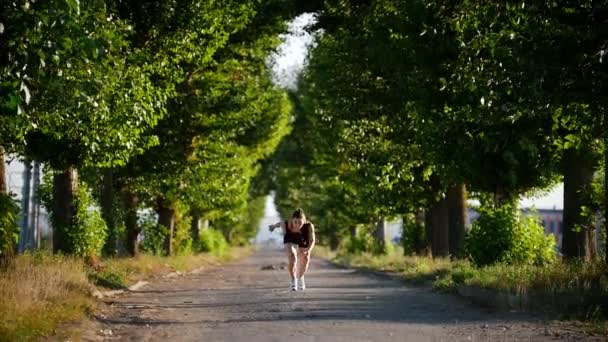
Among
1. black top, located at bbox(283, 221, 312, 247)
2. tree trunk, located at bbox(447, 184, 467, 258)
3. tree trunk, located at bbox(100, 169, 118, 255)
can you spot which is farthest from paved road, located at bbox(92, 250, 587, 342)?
tree trunk, located at bbox(100, 169, 118, 255)

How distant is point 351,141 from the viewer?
29703mm

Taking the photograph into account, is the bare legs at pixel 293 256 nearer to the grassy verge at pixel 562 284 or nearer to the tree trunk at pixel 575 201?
the grassy verge at pixel 562 284

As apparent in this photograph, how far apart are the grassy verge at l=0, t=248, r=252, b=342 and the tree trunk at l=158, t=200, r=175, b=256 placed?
55.6ft

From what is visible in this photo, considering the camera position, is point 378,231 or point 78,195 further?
point 378,231

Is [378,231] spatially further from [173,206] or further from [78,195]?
[78,195]

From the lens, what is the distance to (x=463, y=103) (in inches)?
A: 811

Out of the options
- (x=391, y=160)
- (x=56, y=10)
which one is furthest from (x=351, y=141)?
(x=56, y=10)

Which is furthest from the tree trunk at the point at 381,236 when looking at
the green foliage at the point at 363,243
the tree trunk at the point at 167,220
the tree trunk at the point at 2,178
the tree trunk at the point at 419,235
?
the tree trunk at the point at 2,178

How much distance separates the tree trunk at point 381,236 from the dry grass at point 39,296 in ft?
107

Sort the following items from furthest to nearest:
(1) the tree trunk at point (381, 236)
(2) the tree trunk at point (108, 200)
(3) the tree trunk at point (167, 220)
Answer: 1. (1) the tree trunk at point (381, 236)
2. (3) the tree trunk at point (167, 220)
3. (2) the tree trunk at point (108, 200)

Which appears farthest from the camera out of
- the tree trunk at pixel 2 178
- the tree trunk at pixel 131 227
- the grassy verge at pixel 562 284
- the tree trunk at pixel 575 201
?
the tree trunk at pixel 131 227

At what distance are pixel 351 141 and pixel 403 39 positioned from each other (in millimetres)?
7281

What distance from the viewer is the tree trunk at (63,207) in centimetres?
2211

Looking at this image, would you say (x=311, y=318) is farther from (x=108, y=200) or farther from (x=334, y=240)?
(x=334, y=240)
